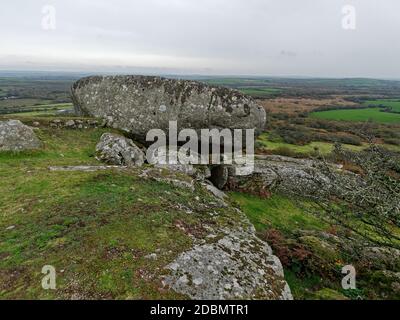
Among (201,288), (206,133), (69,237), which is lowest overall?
(201,288)

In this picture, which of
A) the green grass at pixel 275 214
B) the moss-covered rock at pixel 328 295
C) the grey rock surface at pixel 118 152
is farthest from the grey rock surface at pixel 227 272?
the grey rock surface at pixel 118 152

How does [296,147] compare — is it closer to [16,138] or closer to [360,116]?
[16,138]

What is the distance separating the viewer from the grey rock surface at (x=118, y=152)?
51.8 feet

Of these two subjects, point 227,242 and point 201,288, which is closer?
point 201,288

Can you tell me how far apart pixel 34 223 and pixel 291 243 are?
9508 millimetres

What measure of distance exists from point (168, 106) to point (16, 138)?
7.87m

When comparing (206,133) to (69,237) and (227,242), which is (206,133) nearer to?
(227,242)

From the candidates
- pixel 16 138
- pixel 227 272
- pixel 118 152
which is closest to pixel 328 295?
pixel 227 272

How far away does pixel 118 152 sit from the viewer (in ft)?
52.6

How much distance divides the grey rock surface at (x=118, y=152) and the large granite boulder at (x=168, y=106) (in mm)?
2730

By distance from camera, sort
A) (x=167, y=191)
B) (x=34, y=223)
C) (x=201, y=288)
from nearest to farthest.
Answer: (x=201, y=288)
(x=34, y=223)
(x=167, y=191)

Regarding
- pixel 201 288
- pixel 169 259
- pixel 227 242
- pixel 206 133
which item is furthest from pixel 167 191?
pixel 206 133

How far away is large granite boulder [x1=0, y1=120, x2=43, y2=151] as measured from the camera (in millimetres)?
14914

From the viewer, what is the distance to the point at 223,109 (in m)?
18.4
